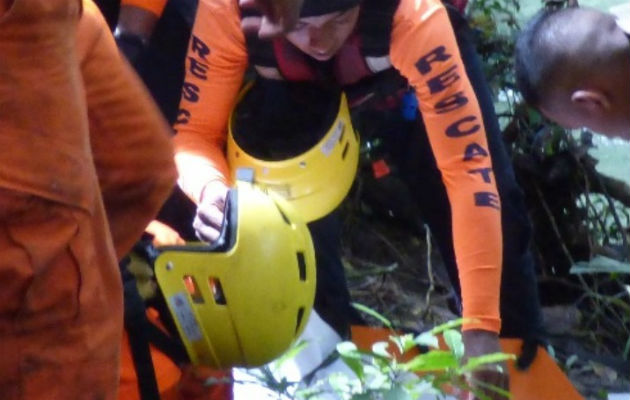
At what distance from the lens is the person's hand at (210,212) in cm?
149

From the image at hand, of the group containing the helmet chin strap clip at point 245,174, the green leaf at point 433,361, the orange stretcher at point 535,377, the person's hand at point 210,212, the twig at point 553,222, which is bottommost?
the twig at point 553,222

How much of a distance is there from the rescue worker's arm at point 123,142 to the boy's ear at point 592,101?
0.67m

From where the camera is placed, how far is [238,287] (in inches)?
47.3

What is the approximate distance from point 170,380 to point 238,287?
14 cm

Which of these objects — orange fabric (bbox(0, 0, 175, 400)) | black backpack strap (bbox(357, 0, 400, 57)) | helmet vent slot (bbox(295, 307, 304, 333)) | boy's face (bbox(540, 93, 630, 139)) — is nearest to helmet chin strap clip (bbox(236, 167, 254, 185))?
black backpack strap (bbox(357, 0, 400, 57))

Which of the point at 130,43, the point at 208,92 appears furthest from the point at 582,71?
the point at 130,43

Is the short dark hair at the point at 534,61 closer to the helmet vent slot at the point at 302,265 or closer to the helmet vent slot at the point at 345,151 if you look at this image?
the helmet vent slot at the point at 345,151

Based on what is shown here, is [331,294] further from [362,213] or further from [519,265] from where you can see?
[362,213]

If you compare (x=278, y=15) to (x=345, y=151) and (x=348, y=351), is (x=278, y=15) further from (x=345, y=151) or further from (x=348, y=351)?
(x=345, y=151)

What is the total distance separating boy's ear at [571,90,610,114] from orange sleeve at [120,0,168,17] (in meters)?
0.85

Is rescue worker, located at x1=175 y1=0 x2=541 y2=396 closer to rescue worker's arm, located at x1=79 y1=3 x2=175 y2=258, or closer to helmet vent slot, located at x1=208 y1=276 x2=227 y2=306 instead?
helmet vent slot, located at x1=208 y1=276 x2=227 y2=306

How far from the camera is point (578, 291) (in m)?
2.55

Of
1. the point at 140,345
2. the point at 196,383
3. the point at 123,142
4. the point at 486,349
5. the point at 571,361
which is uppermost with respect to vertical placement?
the point at 123,142

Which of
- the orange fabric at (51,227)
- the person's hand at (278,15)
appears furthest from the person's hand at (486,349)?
the orange fabric at (51,227)
